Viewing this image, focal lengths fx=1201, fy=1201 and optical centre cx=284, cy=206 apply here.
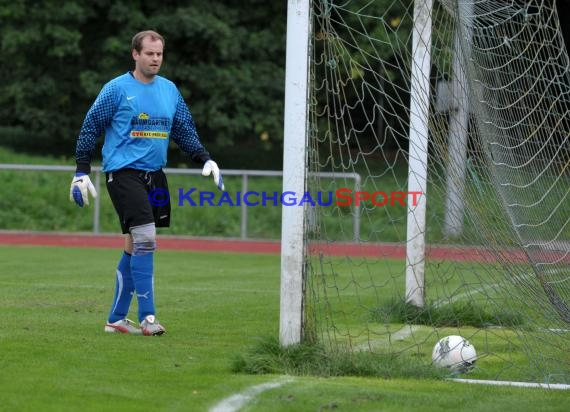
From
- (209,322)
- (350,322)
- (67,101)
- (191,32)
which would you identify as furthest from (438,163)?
(67,101)

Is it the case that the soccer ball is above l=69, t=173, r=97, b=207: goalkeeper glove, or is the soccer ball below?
below

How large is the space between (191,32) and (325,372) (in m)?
22.1

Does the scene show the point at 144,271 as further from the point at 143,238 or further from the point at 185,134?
the point at 185,134

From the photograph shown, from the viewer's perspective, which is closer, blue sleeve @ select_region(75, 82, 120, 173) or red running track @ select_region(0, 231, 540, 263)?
blue sleeve @ select_region(75, 82, 120, 173)

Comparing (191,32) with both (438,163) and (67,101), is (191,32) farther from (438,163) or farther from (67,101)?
(438,163)

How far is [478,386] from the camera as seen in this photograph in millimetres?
6633

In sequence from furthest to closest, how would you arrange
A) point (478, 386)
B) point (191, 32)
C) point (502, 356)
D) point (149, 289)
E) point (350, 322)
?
point (191, 32) < point (350, 322) < point (149, 289) < point (502, 356) < point (478, 386)

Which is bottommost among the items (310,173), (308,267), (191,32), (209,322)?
(209,322)

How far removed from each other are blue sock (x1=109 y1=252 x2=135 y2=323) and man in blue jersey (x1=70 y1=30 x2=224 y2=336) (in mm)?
67

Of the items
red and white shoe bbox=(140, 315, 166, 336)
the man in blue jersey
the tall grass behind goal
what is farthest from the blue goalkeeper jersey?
the tall grass behind goal

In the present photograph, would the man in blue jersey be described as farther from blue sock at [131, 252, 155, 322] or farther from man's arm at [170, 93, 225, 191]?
man's arm at [170, 93, 225, 191]

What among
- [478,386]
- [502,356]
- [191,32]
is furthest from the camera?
[191,32]

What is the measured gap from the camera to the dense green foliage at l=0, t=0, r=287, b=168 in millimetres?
28453

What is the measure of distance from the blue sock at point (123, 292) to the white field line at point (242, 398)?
2.40m
